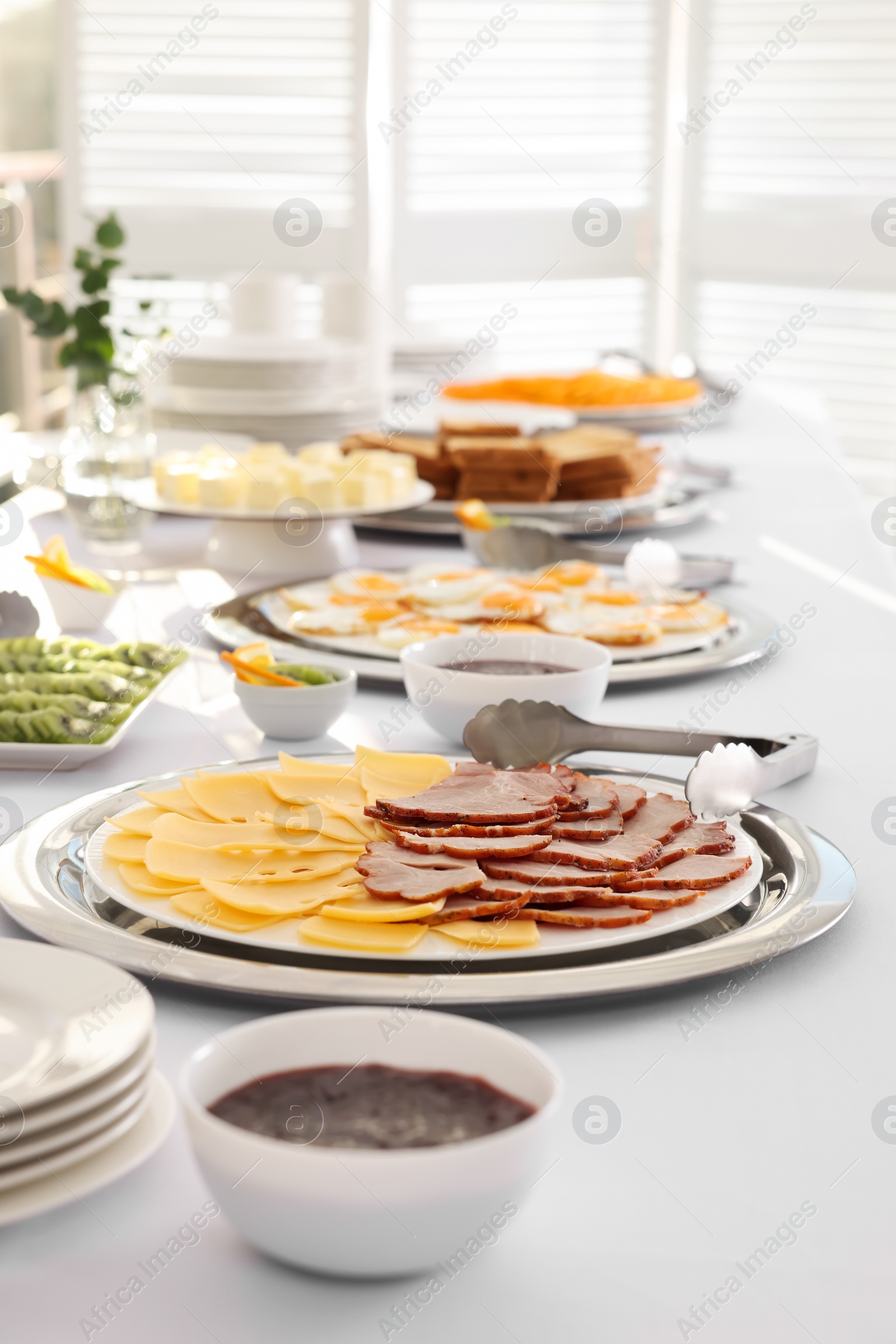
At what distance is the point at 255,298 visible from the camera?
297 centimetres

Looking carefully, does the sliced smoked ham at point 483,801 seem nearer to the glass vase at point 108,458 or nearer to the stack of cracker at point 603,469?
Result: the glass vase at point 108,458

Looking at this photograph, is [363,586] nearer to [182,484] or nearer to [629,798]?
[182,484]

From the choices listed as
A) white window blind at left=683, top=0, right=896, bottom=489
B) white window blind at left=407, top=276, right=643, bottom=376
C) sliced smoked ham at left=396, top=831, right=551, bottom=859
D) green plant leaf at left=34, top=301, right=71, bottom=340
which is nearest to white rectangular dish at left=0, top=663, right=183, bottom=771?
sliced smoked ham at left=396, top=831, right=551, bottom=859

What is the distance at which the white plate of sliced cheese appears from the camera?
35.7 inches

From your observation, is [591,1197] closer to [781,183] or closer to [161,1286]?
[161,1286]

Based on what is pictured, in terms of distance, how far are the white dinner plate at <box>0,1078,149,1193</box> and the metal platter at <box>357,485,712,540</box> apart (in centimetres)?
171

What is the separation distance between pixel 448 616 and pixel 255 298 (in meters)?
1.45

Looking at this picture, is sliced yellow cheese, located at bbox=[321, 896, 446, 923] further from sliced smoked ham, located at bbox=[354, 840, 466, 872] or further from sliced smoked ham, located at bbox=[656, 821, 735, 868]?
sliced smoked ham, located at bbox=[656, 821, 735, 868]

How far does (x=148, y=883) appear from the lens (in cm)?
98

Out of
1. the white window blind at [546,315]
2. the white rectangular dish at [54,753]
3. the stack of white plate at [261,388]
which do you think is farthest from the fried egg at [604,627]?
the white window blind at [546,315]

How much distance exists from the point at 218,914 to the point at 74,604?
974mm

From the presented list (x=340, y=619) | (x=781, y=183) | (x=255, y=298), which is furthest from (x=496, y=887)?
(x=781, y=183)

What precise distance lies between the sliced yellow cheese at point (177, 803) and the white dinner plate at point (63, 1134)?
37cm

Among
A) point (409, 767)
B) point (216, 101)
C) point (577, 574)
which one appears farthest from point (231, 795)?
point (216, 101)
